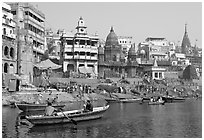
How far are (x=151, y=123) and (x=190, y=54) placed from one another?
2828 inches

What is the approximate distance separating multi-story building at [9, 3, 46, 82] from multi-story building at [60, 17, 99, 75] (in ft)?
12.9

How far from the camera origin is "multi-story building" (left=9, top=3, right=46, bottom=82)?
142ft

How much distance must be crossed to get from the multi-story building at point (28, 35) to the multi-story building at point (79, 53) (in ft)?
12.9

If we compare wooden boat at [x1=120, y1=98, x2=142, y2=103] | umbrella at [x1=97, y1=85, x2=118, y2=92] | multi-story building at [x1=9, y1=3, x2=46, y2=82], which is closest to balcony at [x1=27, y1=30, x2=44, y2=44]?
multi-story building at [x1=9, y1=3, x2=46, y2=82]

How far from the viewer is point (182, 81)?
64250 mm

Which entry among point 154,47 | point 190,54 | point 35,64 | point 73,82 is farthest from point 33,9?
point 190,54

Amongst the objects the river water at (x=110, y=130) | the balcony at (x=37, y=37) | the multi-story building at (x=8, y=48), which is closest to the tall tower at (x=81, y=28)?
the balcony at (x=37, y=37)

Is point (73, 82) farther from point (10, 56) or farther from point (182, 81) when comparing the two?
point (182, 81)

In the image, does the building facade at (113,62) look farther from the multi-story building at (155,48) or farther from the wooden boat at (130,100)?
the wooden boat at (130,100)

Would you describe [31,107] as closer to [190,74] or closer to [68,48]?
[68,48]

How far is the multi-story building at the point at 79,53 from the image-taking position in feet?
190

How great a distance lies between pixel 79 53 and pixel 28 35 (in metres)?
11.2

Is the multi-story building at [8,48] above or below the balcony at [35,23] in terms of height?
below

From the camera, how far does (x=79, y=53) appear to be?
58469mm
